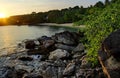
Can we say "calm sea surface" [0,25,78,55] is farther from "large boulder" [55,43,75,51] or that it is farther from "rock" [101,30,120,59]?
"rock" [101,30,120,59]

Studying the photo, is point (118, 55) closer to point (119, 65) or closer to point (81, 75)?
point (119, 65)

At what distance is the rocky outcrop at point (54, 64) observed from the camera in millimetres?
28344

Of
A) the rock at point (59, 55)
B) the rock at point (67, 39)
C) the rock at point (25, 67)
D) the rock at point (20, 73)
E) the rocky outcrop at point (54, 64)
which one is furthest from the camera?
the rock at point (67, 39)

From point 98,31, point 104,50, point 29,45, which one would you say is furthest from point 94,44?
point 29,45

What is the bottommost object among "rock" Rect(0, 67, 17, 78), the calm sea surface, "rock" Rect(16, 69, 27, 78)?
the calm sea surface

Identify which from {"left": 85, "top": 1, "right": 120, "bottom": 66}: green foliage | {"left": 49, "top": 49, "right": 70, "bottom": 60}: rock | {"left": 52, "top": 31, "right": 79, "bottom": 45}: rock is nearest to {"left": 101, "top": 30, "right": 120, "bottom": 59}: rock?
{"left": 85, "top": 1, "right": 120, "bottom": 66}: green foliage

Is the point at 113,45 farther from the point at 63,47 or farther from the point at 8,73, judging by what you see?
the point at 63,47

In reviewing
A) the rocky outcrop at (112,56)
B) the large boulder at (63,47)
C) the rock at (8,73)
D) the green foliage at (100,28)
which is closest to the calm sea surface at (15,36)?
the large boulder at (63,47)

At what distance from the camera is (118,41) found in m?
19.2

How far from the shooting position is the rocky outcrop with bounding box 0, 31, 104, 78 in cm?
2834

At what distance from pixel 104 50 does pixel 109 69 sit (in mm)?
1899

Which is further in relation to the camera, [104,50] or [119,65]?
[104,50]

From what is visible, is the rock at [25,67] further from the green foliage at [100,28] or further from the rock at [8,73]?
the green foliage at [100,28]

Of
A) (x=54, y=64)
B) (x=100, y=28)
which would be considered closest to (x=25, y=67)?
(x=54, y=64)
